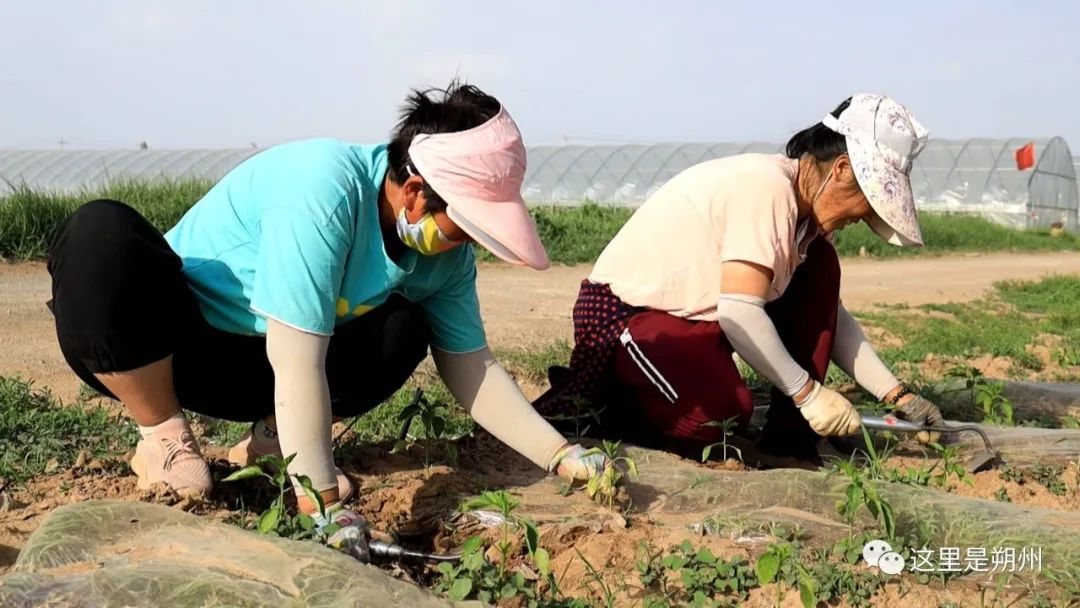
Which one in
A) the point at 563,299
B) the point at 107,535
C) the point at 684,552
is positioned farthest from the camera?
the point at 563,299

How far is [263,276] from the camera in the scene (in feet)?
6.70

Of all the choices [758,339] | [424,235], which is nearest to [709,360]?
[758,339]

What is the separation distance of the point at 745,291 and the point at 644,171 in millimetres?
15191

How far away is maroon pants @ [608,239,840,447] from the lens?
292cm

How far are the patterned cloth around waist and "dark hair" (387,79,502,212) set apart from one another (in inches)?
41.4

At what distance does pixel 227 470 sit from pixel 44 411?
90 centimetres

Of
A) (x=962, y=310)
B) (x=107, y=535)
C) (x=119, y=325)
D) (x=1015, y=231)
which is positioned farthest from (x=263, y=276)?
(x=1015, y=231)

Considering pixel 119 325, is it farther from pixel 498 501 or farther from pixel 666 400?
pixel 666 400

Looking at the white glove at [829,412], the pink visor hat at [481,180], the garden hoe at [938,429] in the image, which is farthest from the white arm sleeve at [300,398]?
the garden hoe at [938,429]

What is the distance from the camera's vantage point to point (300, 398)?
201cm

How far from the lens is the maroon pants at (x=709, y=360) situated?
9.57 ft

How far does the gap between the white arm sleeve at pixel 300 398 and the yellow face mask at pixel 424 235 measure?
308mm

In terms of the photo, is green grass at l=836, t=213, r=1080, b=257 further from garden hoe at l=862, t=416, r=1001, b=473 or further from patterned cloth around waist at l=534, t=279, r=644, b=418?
patterned cloth around waist at l=534, t=279, r=644, b=418

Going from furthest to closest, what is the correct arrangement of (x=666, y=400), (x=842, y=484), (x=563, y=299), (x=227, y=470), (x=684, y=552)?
(x=563, y=299)
(x=666, y=400)
(x=227, y=470)
(x=842, y=484)
(x=684, y=552)
